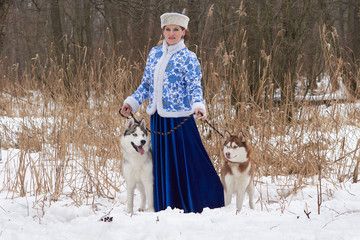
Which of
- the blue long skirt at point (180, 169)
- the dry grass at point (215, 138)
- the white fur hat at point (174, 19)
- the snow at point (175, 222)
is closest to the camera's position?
the snow at point (175, 222)

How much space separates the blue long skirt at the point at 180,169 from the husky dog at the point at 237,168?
6.9 inches

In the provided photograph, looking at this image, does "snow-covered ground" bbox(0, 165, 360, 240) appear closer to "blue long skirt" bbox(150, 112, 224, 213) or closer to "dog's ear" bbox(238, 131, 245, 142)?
"blue long skirt" bbox(150, 112, 224, 213)

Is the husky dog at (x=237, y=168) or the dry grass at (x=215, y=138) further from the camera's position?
the dry grass at (x=215, y=138)

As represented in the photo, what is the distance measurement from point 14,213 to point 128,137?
95cm

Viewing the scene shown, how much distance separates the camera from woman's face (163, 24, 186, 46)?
8.91 ft

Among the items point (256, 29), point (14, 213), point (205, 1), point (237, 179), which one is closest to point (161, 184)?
point (237, 179)

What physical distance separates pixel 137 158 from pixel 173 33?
959mm

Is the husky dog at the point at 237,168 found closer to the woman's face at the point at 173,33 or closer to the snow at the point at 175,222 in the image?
the snow at the point at 175,222

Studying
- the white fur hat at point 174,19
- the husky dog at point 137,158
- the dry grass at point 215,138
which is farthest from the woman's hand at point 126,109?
the dry grass at point 215,138

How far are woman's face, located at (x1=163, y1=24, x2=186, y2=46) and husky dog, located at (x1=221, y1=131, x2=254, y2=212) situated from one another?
791 millimetres

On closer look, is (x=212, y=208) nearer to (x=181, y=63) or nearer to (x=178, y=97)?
(x=178, y=97)

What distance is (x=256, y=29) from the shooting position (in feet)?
21.0

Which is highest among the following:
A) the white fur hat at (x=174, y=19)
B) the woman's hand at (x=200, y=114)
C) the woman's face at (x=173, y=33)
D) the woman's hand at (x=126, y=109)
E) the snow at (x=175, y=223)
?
the white fur hat at (x=174, y=19)

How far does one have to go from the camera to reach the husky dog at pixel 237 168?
105 inches
